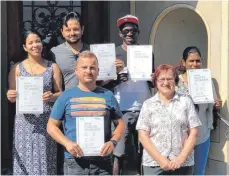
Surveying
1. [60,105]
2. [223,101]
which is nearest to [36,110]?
[60,105]

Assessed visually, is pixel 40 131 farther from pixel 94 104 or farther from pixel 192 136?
Result: pixel 192 136

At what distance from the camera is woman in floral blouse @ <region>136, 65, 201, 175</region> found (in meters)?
3.87

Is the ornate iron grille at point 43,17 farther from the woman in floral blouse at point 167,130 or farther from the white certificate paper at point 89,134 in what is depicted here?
the white certificate paper at point 89,134

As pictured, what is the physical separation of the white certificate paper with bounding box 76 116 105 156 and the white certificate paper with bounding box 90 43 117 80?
89 centimetres

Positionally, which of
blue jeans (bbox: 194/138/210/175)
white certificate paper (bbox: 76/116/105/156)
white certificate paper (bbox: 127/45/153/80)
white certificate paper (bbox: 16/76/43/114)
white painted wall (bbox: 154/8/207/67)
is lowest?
blue jeans (bbox: 194/138/210/175)

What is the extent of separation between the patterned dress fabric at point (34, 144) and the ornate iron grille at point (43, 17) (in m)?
2.20

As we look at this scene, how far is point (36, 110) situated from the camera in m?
4.24

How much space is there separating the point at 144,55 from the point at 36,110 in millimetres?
1102

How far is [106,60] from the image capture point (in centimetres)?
452

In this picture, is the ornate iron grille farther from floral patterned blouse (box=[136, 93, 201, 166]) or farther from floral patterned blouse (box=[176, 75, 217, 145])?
floral patterned blouse (box=[136, 93, 201, 166])

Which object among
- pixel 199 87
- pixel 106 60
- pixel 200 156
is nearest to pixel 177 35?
pixel 199 87

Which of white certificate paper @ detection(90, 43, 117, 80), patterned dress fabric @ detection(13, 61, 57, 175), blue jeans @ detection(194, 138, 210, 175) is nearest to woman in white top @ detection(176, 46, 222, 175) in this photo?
blue jeans @ detection(194, 138, 210, 175)

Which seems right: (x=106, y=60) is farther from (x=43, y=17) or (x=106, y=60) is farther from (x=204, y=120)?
(x=43, y=17)

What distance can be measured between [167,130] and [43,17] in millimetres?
3276
